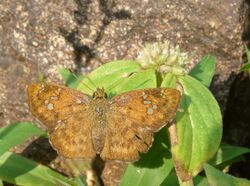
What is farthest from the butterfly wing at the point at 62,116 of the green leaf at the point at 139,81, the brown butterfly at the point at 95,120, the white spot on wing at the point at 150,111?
the white spot on wing at the point at 150,111

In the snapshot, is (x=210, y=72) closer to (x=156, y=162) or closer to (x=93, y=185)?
(x=156, y=162)

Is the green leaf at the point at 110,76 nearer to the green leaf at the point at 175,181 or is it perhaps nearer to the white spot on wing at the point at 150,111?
the white spot on wing at the point at 150,111

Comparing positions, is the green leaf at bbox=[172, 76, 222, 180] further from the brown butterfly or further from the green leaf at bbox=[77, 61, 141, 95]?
the green leaf at bbox=[77, 61, 141, 95]

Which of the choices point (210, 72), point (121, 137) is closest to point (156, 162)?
point (121, 137)

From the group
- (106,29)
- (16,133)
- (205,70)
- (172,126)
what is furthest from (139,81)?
(16,133)

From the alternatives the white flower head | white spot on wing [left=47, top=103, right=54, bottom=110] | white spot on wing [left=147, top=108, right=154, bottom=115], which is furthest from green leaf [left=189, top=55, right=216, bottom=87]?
white spot on wing [left=47, top=103, right=54, bottom=110]
